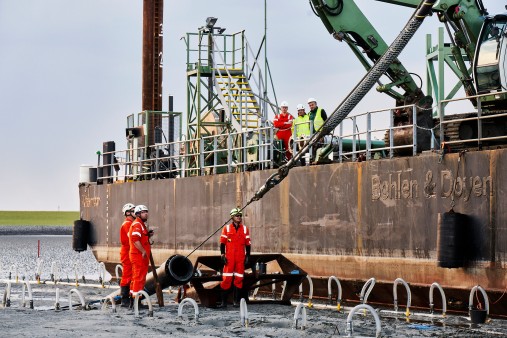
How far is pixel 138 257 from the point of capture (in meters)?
19.8

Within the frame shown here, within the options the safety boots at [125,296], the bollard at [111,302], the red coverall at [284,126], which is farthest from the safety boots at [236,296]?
the red coverall at [284,126]

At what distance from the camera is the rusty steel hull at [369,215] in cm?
1858

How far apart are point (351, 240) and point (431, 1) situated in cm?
731

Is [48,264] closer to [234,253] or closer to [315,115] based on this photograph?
[315,115]

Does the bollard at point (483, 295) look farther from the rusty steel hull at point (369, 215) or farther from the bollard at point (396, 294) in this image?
the bollard at point (396, 294)

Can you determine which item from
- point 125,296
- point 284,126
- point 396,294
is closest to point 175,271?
point 125,296

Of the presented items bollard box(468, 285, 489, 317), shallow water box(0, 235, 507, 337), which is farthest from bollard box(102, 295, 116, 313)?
bollard box(468, 285, 489, 317)

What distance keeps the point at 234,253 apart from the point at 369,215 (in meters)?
2.96

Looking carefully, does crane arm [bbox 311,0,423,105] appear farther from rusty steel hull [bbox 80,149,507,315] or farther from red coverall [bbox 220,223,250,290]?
red coverall [bbox 220,223,250,290]

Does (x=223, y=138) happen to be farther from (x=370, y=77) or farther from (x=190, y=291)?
(x=370, y=77)

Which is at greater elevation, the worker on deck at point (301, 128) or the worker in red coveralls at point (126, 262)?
the worker on deck at point (301, 128)

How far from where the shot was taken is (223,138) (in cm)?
3228

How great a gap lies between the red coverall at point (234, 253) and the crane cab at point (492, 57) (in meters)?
5.20

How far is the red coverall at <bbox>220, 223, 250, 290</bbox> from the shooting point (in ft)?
66.1
